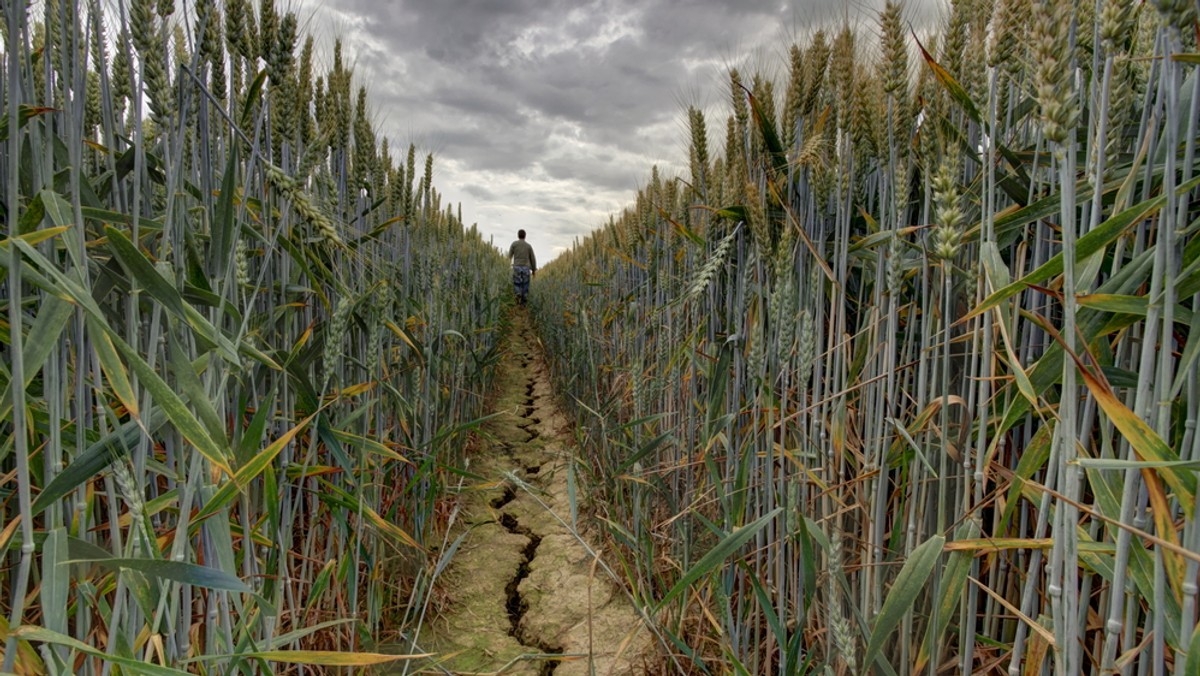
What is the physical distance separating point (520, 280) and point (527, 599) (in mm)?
8867

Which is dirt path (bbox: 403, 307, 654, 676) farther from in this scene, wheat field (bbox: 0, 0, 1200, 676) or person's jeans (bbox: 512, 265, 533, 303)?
person's jeans (bbox: 512, 265, 533, 303)

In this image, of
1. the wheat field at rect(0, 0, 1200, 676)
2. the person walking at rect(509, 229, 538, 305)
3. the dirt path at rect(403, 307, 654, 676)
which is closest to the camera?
the wheat field at rect(0, 0, 1200, 676)

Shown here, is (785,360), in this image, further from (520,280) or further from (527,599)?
(520,280)

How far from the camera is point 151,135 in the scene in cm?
149

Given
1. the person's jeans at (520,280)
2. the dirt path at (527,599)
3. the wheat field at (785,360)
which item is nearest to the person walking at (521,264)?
the person's jeans at (520,280)

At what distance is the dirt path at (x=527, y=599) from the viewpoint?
1778mm

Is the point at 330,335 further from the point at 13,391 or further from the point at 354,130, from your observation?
the point at 354,130

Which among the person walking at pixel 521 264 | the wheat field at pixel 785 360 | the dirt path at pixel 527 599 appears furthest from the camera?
the person walking at pixel 521 264

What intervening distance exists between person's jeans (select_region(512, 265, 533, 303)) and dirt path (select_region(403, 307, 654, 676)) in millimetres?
7475

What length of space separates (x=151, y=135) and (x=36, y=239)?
1.00 m

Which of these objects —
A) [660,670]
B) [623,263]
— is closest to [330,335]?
[660,670]

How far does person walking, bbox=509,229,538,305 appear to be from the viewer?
10359 millimetres

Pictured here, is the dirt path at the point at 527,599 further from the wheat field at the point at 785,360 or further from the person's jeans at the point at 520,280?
the person's jeans at the point at 520,280

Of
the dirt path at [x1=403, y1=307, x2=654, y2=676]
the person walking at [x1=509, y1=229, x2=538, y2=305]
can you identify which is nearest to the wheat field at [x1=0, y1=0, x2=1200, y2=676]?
the dirt path at [x1=403, y1=307, x2=654, y2=676]
